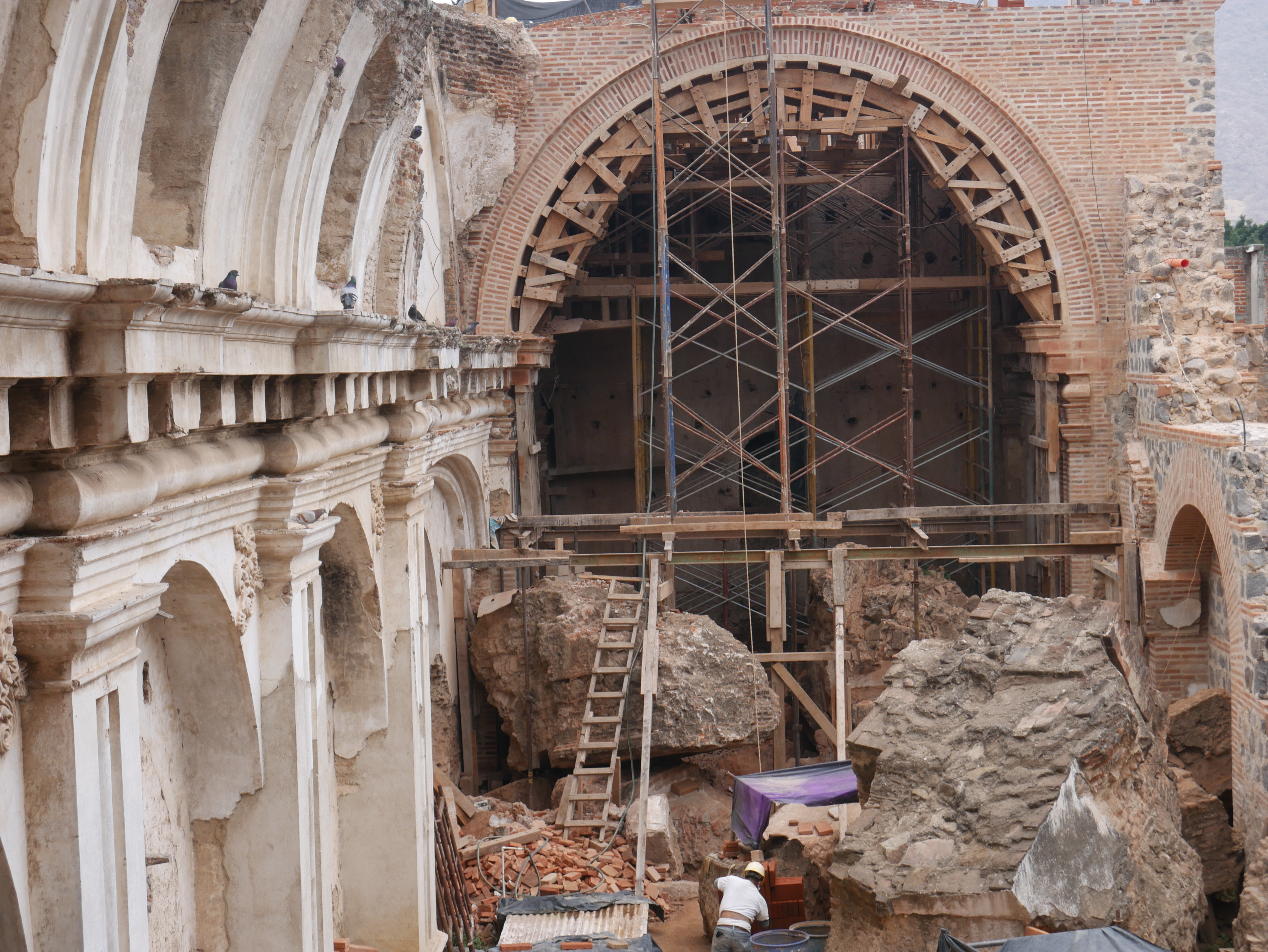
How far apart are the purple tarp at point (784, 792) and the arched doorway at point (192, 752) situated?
4938 millimetres

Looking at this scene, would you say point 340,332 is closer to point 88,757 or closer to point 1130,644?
point 88,757

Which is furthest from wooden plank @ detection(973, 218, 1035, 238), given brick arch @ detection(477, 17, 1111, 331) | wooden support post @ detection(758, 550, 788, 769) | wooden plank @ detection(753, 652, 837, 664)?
wooden plank @ detection(753, 652, 837, 664)

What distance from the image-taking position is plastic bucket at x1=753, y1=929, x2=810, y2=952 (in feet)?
29.1

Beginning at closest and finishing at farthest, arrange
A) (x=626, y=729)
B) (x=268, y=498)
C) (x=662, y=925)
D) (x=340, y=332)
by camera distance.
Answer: (x=268, y=498) → (x=340, y=332) → (x=662, y=925) → (x=626, y=729)

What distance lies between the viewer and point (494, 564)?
1339 cm

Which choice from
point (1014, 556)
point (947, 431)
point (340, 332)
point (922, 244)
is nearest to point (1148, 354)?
point (1014, 556)

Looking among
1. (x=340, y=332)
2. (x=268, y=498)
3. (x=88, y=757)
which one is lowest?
(x=88, y=757)

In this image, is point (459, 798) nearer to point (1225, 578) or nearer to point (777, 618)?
point (777, 618)

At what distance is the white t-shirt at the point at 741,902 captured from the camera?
9109 mm

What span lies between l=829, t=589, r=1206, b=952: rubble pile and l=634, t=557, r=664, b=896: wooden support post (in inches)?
87.9

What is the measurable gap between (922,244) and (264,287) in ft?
51.4

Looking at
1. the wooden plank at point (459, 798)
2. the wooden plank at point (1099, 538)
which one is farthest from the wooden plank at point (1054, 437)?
the wooden plank at point (459, 798)

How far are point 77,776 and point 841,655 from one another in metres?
9.12

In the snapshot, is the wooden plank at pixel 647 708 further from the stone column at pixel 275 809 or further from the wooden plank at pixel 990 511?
the stone column at pixel 275 809
